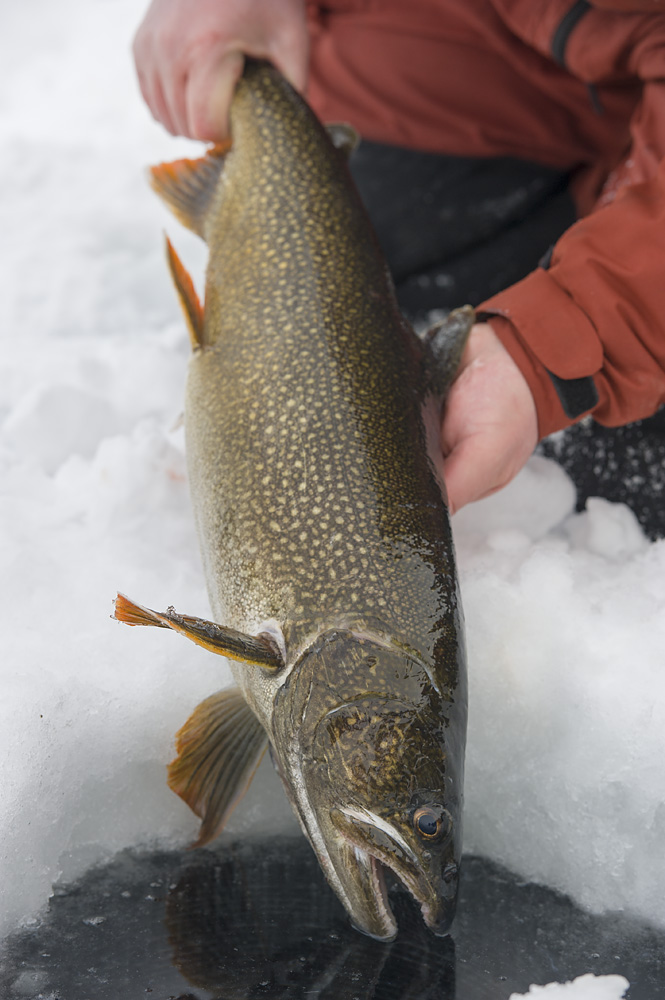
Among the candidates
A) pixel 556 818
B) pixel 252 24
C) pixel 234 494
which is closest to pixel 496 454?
pixel 234 494

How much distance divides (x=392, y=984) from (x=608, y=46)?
8.32 ft

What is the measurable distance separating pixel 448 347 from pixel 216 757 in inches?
43.3

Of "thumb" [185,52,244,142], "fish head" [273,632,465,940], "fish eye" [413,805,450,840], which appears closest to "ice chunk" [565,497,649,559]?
"fish head" [273,632,465,940]

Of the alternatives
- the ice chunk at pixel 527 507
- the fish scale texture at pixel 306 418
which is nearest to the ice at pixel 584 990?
the fish scale texture at pixel 306 418

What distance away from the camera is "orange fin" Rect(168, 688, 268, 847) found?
156cm

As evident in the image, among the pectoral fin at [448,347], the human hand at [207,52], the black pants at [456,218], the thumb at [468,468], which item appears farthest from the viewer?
the black pants at [456,218]

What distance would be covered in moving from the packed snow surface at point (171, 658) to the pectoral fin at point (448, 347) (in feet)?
1.50

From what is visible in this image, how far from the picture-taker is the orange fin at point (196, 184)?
2271 millimetres

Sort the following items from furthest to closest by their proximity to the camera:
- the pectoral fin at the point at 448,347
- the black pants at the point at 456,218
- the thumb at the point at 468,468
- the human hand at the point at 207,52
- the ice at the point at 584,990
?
the black pants at the point at 456,218
the human hand at the point at 207,52
the pectoral fin at the point at 448,347
the thumb at the point at 468,468
the ice at the point at 584,990

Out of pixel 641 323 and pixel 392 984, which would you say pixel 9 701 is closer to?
pixel 392 984

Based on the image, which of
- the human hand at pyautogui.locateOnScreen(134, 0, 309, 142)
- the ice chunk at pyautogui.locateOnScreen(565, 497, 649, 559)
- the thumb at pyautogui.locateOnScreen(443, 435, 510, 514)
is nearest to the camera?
the thumb at pyautogui.locateOnScreen(443, 435, 510, 514)

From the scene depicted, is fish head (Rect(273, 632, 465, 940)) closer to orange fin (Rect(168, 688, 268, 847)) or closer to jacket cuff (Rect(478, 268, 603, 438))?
orange fin (Rect(168, 688, 268, 847))

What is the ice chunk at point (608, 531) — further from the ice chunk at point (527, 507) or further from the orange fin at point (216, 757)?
the orange fin at point (216, 757)

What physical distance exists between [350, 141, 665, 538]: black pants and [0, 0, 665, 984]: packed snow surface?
1.04m
